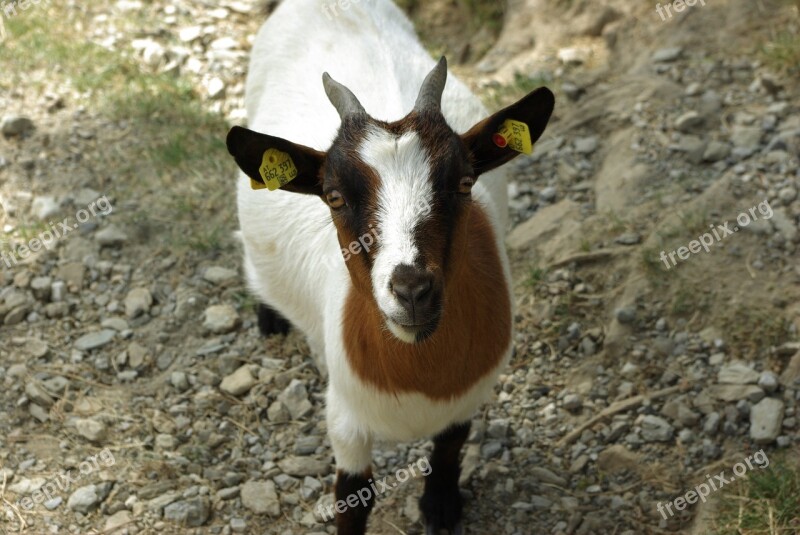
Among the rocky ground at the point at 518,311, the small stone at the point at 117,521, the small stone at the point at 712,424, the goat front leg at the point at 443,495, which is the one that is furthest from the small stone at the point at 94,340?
the small stone at the point at 712,424

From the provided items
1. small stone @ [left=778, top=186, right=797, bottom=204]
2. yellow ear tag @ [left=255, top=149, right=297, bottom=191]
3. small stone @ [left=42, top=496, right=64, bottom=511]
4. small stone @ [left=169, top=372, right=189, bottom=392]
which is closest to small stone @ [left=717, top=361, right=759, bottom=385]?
small stone @ [left=778, top=186, right=797, bottom=204]

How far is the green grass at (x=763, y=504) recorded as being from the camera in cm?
454

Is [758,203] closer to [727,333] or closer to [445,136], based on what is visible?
[727,333]

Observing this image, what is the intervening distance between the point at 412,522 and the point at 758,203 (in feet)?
9.70

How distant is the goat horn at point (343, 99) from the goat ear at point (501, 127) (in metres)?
0.47

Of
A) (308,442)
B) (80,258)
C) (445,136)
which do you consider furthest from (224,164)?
(445,136)

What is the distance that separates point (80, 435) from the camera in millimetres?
5438

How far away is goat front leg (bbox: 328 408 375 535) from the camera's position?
15.1 feet

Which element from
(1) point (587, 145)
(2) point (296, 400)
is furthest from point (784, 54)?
(2) point (296, 400)

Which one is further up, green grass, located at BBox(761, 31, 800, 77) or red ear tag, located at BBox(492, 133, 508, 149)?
red ear tag, located at BBox(492, 133, 508, 149)

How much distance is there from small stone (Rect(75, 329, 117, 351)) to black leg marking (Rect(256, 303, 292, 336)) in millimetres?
935

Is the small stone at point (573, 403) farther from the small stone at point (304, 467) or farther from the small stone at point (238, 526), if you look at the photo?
the small stone at point (238, 526)

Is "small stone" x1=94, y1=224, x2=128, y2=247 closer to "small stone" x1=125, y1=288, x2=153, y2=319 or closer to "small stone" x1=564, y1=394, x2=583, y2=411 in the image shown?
"small stone" x1=125, y1=288, x2=153, y2=319

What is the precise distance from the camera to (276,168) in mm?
3951
